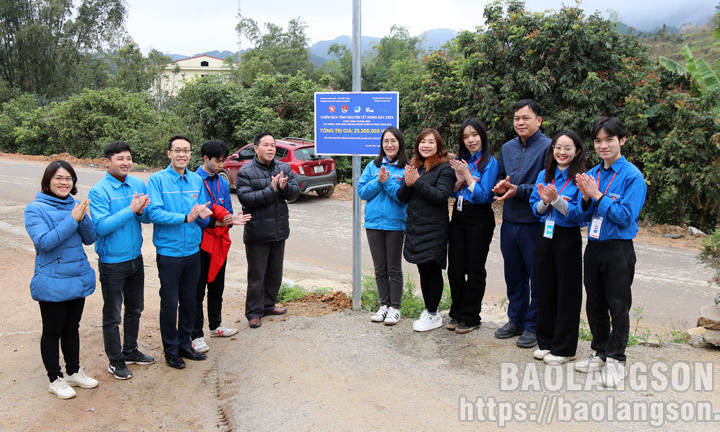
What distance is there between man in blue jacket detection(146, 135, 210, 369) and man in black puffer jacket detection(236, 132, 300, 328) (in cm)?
57

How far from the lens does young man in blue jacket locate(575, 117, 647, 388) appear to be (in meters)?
3.76

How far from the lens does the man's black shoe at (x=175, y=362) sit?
4.61 meters

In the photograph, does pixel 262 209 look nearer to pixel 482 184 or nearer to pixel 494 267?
pixel 482 184

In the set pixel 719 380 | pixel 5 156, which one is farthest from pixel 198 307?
pixel 5 156

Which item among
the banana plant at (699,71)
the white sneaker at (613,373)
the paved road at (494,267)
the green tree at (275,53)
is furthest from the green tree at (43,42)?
the white sneaker at (613,373)

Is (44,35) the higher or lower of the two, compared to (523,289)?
higher

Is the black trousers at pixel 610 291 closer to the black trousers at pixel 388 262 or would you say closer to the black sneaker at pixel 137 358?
the black trousers at pixel 388 262

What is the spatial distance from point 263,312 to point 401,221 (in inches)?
71.0

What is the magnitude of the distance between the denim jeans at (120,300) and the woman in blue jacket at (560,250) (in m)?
3.30

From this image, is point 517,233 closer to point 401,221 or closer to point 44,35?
point 401,221

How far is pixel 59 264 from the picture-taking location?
393 centimetres

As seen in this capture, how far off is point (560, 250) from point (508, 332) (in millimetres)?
1054

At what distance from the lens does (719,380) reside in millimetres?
3943

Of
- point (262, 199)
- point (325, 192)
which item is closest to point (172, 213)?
point (262, 199)
